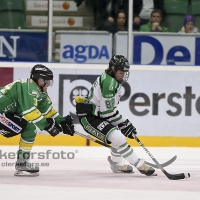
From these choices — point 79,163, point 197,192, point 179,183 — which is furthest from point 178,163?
point 197,192

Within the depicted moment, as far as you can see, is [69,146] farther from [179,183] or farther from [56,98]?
[179,183]

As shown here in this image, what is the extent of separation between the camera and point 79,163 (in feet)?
24.1

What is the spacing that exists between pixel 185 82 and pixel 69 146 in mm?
1660

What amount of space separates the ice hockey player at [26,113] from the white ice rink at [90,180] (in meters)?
0.22

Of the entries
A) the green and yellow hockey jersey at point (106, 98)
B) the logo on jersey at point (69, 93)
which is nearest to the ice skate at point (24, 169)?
the green and yellow hockey jersey at point (106, 98)

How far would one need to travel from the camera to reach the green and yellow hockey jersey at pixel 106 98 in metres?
6.39

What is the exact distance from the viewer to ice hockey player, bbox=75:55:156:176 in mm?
6367

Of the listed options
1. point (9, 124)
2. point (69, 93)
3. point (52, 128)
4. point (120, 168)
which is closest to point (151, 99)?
point (69, 93)

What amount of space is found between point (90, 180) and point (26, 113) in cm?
78

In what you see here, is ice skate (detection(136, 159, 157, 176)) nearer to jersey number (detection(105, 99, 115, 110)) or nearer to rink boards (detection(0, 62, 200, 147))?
jersey number (detection(105, 99, 115, 110))

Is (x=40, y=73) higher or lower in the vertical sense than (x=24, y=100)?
higher

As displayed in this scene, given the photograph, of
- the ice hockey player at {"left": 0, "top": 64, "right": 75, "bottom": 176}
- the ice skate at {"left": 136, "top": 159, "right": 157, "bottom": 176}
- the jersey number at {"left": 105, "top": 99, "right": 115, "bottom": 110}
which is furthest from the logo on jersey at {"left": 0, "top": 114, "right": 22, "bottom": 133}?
the ice skate at {"left": 136, "top": 159, "right": 157, "bottom": 176}

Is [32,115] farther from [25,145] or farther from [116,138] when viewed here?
[116,138]

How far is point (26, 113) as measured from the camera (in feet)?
19.9
